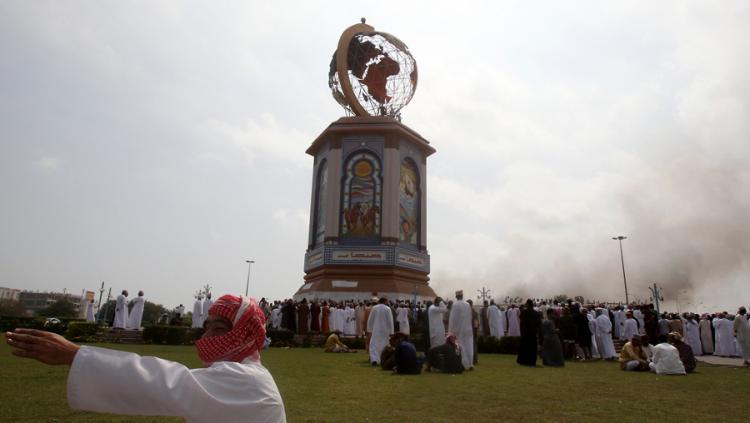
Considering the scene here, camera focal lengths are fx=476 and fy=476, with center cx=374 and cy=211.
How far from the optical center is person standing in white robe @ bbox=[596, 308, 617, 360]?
1454 centimetres

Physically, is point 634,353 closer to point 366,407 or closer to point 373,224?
point 366,407

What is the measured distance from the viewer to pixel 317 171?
31.0 metres

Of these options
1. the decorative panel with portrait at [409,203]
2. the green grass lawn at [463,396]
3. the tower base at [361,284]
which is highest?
the decorative panel with portrait at [409,203]

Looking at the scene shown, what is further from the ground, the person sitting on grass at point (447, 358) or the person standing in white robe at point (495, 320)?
the person standing in white robe at point (495, 320)

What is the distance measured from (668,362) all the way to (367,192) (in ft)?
64.5

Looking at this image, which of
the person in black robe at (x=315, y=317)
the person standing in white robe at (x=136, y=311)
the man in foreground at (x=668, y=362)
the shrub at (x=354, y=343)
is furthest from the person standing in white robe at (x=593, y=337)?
the person standing in white robe at (x=136, y=311)

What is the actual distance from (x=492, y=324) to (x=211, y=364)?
19.6 m

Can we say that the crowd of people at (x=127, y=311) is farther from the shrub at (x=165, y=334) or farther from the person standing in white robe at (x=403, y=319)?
the person standing in white robe at (x=403, y=319)

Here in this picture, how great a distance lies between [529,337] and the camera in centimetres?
1203

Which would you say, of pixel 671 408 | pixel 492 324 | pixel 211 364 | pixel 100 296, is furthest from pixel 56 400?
pixel 100 296

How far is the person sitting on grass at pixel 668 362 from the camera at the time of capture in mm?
10016

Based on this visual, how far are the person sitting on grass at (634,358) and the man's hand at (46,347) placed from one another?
11.6 m

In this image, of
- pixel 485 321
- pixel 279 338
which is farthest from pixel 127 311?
pixel 485 321

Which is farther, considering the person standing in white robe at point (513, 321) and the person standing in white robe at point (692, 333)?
the person standing in white robe at point (513, 321)
